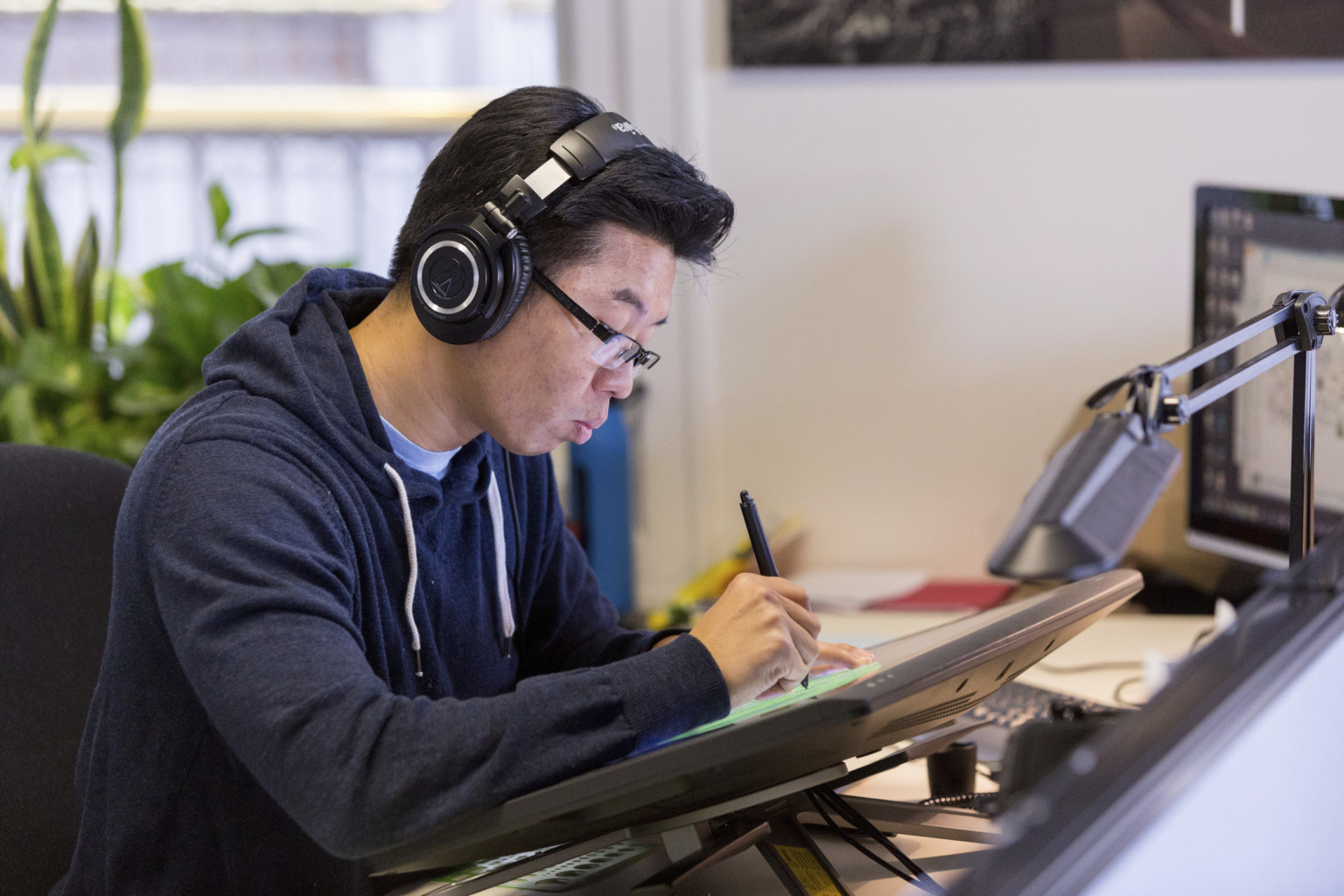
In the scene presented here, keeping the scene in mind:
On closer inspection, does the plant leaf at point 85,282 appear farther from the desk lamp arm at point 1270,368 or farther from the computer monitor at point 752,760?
the desk lamp arm at point 1270,368

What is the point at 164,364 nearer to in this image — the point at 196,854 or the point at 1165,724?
the point at 196,854

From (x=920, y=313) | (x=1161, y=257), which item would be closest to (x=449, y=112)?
(x=920, y=313)

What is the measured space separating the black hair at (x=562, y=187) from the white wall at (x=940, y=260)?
0.93 metres

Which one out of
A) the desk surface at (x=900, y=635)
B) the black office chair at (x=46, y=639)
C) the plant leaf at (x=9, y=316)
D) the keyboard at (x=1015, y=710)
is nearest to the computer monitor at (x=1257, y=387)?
the desk surface at (x=900, y=635)

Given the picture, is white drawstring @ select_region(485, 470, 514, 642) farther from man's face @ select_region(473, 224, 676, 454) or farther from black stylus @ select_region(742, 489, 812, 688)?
black stylus @ select_region(742, 489, 812, 688)

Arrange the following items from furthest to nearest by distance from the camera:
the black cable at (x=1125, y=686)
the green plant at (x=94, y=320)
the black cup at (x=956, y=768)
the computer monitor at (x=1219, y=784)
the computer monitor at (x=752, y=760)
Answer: the green plant at (x=94, y=320) < the black cable at (x=1125, y=686) < the black cup at (x=956, y=768) < the computer monitor at (x=752, y=760) < the computer monitor at (x=1219, y=784)

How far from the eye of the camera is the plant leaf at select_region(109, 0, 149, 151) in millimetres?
1951

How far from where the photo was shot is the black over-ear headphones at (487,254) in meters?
0.92

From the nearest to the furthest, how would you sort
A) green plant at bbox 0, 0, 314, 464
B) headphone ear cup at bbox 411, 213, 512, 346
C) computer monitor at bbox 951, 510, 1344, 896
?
computer monitor at bbox 951, 510, 1344, 896 → headphone ear cup at bbox 411, 213, 512, 346 → green plant at bbox 0, 0, 314, 464

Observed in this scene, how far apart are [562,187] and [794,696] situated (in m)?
0.43

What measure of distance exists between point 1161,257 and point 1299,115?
278mm

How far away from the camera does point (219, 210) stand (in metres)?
2.06

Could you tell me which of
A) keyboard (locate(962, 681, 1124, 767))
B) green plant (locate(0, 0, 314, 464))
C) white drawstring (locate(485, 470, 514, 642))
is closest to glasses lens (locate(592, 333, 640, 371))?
white drawstring (locate(485, 470, 514, 642))

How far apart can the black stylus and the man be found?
0.09 meters
